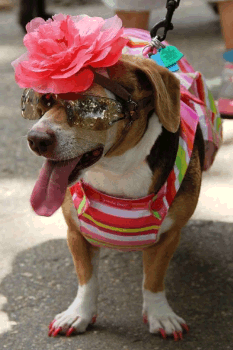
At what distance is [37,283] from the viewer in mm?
2861

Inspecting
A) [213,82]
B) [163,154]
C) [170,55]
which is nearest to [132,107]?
[163,154]

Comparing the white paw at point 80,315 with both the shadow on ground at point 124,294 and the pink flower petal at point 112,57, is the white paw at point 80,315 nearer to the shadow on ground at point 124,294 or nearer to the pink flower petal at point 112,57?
the shadow on ground at point 124,294

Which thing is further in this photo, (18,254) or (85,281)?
(18,254)

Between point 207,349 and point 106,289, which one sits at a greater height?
point 207,349

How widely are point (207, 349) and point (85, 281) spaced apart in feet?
1.72

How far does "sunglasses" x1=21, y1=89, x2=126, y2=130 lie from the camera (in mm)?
1966

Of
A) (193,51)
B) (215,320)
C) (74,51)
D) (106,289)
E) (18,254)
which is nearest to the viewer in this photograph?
(74,51)

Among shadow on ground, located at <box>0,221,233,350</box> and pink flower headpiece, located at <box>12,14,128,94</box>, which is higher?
pink flower headpiece, located at <box>12,14,128,94</box>

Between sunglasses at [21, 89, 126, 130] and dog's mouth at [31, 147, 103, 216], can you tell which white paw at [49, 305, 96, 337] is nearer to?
dog's mouth at [31, 147, 103, 216]

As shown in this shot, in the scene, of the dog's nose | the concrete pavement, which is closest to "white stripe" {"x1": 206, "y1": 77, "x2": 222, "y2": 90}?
the concrete pavement

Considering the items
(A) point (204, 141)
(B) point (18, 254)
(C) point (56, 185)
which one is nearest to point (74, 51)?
(C) point (56, 185)

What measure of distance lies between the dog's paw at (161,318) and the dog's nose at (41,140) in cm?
85

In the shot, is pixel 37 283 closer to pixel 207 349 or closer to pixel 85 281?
pixel 85 281

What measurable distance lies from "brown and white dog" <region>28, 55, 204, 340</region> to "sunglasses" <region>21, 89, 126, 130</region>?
0.8 inches
